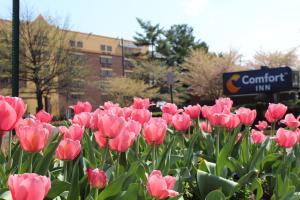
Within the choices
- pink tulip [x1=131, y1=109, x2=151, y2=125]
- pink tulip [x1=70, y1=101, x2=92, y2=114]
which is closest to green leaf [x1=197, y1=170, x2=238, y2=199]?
pink tulip [x1=131, y1=109, x2=151, y2=125]

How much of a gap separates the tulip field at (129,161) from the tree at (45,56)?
40.1 meters

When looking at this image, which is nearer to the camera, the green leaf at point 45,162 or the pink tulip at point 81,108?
the green leaf at point 45,162

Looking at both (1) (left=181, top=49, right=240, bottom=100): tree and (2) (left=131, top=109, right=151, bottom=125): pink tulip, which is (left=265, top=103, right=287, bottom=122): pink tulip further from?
(1) (left=181, top=49, right=240, bottom=100): tree

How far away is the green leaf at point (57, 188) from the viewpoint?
1.58 meters

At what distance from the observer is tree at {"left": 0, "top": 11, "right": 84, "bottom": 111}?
137 feet

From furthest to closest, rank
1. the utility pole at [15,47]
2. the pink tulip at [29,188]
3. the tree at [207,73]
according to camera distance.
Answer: the tree at [207,73] → the utility pole at [15,47] → the pink tulip at [29,188]

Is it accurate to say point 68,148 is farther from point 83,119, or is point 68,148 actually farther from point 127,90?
point 127,90

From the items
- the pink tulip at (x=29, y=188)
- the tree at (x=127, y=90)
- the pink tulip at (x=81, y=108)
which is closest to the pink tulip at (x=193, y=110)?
the pink tulip at (x=81, y=108)

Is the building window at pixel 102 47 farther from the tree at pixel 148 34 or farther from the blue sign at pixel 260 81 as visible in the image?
the blue sign at pixel 260 81

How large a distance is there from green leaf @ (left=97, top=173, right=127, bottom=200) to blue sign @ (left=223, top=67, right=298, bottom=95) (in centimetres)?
2283

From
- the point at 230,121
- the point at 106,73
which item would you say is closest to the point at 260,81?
the point at 230,121

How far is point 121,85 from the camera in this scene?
58.1 m

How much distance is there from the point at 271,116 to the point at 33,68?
41363 mm

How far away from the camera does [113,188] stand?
1563 mm
